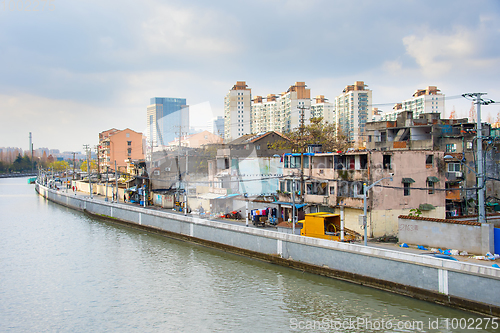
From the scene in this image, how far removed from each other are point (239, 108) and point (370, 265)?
9548cm

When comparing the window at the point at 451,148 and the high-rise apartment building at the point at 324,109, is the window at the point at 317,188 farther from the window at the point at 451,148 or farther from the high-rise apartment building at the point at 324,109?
the high-rise apartment building at the point at 324,109

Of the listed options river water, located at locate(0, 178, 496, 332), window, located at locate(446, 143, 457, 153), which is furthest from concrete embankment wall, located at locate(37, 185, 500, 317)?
window, located at locate(446, 143, 457, 153)

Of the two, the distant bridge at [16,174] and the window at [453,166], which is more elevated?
the window at [453,166]

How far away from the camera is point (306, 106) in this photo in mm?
91500

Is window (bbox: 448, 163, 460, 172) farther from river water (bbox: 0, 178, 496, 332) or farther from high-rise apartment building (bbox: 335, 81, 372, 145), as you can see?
high-rise apartment building (bbox: 335, 81, 372, 145)

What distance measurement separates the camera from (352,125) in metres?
100

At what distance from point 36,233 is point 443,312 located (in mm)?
36316

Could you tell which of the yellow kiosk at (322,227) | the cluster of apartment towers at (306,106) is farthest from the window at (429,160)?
the cluster of apartment towers at (306,106)

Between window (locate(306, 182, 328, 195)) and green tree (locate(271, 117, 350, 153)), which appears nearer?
window (locate(306, 182, 328, 195))

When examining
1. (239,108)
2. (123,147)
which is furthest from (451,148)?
(239,108)

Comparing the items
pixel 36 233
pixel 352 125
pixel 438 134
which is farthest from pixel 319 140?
pixel 352 125

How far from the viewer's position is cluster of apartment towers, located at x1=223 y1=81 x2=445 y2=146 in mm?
95562

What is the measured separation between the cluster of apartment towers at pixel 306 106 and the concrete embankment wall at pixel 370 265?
200 feet

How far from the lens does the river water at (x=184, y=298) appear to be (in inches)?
614
